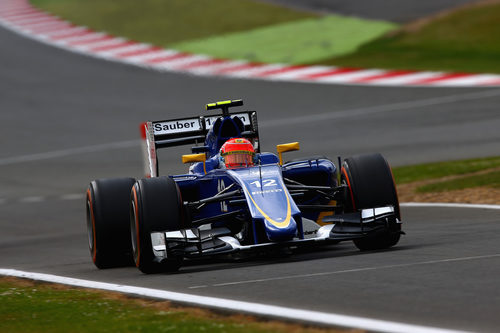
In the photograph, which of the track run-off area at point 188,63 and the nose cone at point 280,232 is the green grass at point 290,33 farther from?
the nose cone at point 280,232

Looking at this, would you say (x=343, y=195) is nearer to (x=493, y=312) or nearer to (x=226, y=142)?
(x=226, y=142)

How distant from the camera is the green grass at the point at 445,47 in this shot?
27.0 meters

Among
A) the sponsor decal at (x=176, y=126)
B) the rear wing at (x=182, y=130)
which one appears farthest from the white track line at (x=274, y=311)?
the sponsor decal at (x=176, y=126)

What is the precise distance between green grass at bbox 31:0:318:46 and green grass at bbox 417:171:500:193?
17.4 metres

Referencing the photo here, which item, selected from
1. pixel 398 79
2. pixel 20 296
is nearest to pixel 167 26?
pixel 398 79

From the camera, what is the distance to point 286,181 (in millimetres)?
10781

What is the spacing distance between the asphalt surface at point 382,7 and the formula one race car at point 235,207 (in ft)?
71.1

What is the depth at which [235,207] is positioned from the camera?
35.1ft

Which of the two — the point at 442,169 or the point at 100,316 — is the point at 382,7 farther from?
the point at 100,316

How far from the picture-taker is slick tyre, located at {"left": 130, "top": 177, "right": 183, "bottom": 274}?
969cm

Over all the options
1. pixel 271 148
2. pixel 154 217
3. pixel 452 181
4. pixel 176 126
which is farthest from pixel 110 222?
pixel 271 148

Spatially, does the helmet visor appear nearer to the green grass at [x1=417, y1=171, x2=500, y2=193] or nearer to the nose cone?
the nose cone

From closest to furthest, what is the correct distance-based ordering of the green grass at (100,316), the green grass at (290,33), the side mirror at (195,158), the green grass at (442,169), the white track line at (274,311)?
the white track line at (274,311) < the green grass at (100,316) < the side mirror at (195,158) < the green grass at (442,169) < the green grass at (290,33)

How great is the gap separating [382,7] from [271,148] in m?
14.2
